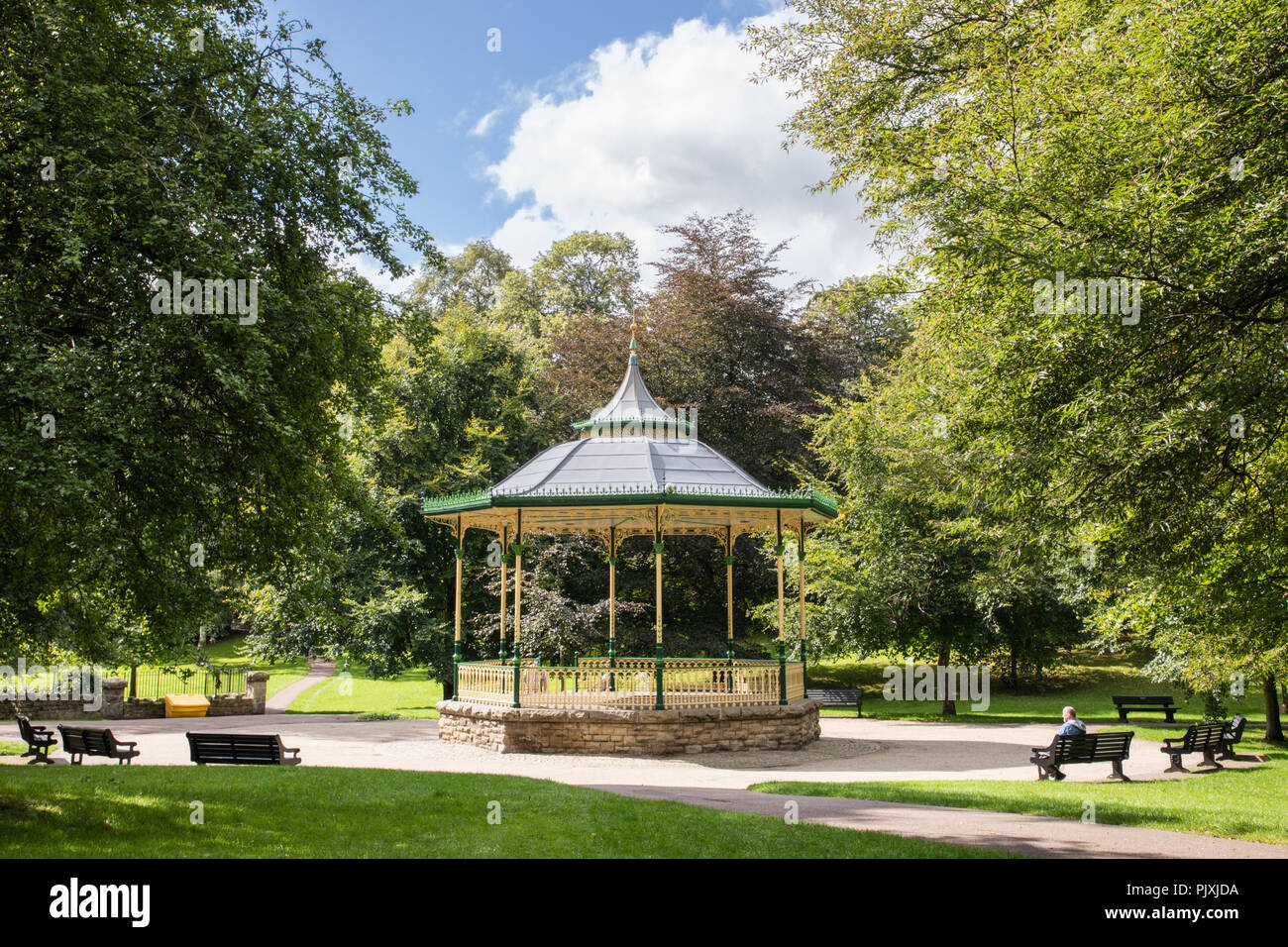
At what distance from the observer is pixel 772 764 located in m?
15.5

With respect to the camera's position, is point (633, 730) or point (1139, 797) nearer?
point (1139, 797)

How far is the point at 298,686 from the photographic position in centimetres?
3338

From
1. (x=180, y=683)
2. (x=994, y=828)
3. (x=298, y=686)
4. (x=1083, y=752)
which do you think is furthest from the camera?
(x=298, y=686)

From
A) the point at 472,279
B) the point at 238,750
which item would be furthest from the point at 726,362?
the point at 472,279

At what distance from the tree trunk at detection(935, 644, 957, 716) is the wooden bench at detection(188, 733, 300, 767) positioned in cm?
1846

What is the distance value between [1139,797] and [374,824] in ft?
29.8

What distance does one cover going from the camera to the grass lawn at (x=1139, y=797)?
963 cm

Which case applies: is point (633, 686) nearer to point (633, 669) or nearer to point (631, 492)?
point (633, 669)

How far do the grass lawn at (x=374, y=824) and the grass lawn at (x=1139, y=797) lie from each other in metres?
2.92

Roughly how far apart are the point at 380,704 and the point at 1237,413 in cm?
2637

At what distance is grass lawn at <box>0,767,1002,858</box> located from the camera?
7223 mm

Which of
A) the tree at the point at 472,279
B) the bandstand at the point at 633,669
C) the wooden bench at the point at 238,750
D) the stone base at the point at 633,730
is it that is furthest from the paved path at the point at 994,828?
the tree at the point at 472,279

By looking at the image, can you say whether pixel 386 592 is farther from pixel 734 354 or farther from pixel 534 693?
pixel 734 354
